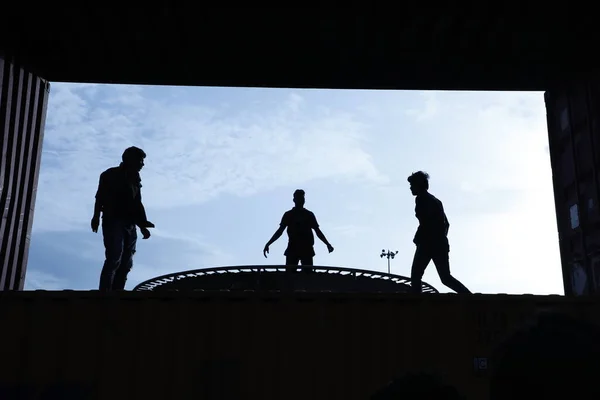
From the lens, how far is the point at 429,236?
771 centimetres

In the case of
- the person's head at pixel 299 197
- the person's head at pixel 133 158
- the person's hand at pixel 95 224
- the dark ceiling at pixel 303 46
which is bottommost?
the person's hand at pixel 95 224

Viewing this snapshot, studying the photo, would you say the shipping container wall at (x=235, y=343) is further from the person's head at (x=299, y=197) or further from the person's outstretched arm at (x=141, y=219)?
the person's head at (x=299, y=197)

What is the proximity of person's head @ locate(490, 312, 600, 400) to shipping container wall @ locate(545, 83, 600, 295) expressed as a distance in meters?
9.24

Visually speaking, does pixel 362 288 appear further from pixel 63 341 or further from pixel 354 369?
pixel 63 341

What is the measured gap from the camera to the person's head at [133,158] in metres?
7.39

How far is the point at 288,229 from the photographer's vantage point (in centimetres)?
978

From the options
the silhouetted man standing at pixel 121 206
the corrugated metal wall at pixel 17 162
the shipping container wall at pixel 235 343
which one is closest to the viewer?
the shipping container wall at pixel 235 343

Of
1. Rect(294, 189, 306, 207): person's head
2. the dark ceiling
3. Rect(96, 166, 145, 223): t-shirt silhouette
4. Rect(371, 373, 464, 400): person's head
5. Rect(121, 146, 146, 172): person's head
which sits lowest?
Rect(371, 373, 464, 400): person's head

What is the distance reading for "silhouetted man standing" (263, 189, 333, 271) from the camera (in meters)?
9.63

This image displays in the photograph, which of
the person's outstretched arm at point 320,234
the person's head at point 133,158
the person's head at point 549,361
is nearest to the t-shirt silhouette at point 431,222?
the person's outstretched arm at point 320,234

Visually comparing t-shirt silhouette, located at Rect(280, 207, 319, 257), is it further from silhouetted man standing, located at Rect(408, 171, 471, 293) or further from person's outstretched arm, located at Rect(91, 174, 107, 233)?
person's outstretched arm, located at Rect(91, 174, 107, 233)

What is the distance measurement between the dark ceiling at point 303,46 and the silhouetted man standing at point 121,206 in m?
3.92

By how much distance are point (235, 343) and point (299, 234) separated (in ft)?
12.2

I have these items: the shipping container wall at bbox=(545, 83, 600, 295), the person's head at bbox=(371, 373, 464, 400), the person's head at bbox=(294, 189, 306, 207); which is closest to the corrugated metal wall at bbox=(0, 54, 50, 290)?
the person's head at bbox=(294, 189, 306, 207)
